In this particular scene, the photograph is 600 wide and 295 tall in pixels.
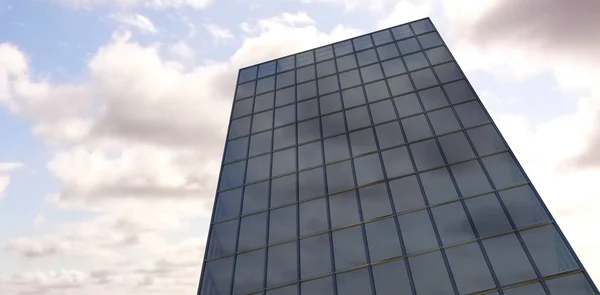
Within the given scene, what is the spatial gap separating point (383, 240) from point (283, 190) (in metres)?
7.34

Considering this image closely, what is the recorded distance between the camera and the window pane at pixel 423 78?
28.3 metres

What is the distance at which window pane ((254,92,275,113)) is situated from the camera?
32250mm

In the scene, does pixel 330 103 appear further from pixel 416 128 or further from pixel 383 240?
pixel 383 240

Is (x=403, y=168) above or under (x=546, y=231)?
above

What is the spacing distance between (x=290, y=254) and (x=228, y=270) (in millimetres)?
3634

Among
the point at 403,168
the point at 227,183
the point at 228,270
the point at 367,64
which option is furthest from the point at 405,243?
the point at 367,64

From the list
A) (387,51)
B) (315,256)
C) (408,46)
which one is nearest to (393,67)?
(387,51)

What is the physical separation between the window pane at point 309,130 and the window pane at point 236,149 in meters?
4.20

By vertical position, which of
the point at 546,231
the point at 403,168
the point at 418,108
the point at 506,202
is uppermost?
the point at 418,108

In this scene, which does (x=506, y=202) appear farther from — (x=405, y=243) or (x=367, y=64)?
(x=367, y=64)

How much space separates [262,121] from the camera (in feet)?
102

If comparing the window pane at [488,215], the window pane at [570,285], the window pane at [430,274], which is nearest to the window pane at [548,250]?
the window pane at [570,285]

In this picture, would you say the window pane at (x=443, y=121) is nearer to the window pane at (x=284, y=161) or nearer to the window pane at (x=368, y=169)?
the window pane at (x=368, y=169)

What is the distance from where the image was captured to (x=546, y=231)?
18.2 meters
